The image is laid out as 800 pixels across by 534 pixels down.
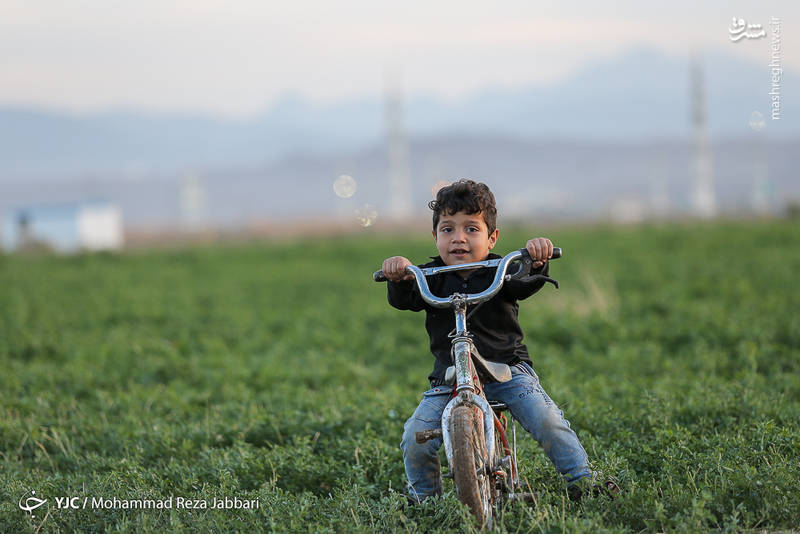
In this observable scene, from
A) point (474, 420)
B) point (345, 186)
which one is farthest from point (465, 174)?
point (474, 420)

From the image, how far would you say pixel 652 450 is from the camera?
5852 millimetres

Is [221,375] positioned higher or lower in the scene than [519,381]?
lower

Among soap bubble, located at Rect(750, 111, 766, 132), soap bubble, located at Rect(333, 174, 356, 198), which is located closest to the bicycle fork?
soap bubble, located at Rect(333, 174, 356, 198)

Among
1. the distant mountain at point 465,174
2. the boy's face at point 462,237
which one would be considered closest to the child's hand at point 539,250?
the boy's face at point 462,237

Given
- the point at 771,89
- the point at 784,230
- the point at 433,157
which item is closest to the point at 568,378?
the point at 771,89

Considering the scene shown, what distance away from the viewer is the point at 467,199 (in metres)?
4.87

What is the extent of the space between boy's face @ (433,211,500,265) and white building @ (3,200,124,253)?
2484 inches

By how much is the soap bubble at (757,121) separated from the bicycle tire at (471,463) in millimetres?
5988

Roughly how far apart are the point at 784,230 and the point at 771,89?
1807cm

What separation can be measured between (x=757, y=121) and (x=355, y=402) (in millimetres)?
5110

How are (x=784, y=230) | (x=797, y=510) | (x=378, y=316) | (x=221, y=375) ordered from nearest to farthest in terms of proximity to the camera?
(x=797, y=510) → (x=221, y=375) → (x=378, y=316) → (x=784, y=230)

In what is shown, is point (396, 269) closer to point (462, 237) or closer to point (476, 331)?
point (462, 237)

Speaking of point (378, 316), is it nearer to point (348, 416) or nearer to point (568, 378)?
point (568, 378)

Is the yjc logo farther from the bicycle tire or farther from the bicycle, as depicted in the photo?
the bicycle tire
